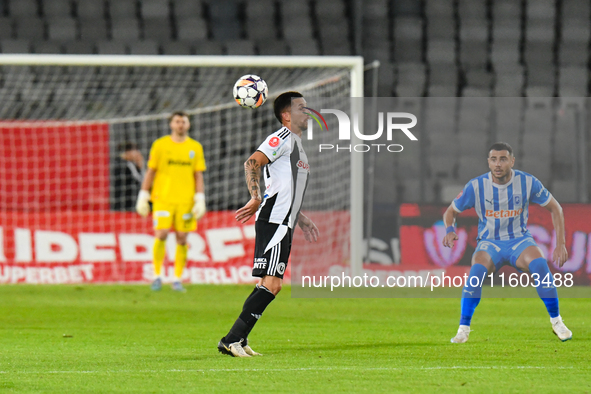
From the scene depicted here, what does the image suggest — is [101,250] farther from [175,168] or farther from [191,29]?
[191,29]

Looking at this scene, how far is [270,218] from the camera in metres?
5.63

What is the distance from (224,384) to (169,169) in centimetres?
644

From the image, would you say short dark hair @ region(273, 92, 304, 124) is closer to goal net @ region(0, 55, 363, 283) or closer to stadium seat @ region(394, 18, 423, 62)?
goal net @ region(0, 55, 363, 283)

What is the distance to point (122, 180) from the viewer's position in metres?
12.4

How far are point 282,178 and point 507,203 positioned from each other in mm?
1778

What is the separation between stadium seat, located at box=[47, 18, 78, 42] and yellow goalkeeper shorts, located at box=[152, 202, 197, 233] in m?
5.47

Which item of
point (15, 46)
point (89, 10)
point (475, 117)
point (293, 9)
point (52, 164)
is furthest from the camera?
point (293, 9)

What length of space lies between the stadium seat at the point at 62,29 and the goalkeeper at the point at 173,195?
5.20 m

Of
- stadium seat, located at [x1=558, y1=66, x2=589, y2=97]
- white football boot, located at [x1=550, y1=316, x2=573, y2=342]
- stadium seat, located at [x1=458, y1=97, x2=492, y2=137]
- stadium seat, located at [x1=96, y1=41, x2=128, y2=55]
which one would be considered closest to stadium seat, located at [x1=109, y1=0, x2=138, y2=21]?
stadium seat, located at [x1=96, y1=41, x2=128, y2=55]

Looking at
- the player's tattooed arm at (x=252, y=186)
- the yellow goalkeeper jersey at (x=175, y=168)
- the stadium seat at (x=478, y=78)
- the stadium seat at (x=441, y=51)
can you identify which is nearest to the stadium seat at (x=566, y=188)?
the stadium seat at (x=478, y=78)

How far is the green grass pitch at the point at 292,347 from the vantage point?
4602 mm

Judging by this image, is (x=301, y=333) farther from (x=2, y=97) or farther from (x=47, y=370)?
(x=2, y=97)

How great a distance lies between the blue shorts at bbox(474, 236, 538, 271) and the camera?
6457 mm

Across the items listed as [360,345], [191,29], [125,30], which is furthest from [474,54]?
[360,345]
